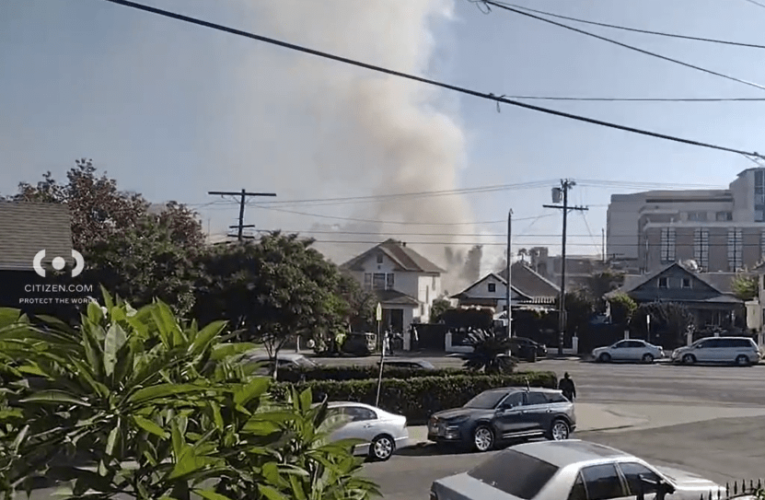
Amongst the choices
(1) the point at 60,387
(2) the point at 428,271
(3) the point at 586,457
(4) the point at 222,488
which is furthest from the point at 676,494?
(2) the point at 428,271

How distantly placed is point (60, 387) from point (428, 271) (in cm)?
6270

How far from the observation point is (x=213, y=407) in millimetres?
3355

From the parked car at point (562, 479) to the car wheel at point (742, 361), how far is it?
35165 millimetres

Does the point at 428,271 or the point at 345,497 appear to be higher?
the point at 428,271

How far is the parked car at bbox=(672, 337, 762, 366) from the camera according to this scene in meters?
42.0

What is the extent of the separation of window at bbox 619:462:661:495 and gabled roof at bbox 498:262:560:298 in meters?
60.5

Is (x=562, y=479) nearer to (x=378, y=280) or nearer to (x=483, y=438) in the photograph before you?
(x=483, y=438)

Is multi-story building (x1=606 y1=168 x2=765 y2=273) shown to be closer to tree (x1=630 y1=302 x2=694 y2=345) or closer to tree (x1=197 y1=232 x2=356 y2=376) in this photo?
tree (x1=630 y1=302 x2=694 y2=345)

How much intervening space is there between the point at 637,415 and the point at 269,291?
34.3 feet

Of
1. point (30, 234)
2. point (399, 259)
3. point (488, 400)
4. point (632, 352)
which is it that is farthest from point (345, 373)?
point (399, 259)

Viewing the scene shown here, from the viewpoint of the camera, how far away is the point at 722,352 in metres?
42.3

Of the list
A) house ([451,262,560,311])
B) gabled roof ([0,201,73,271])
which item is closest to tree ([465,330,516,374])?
gabled roof ([0,201,73,271])

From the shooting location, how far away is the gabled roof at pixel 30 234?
1008 inches

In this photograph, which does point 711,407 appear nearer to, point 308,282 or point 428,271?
point 308,282
